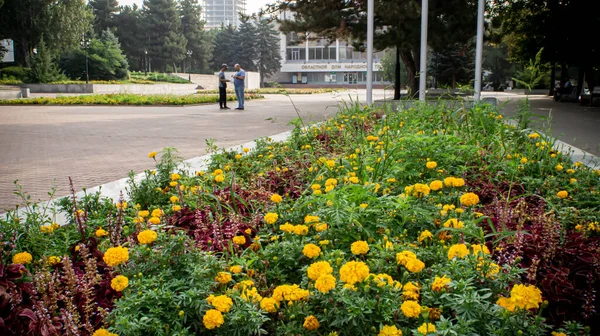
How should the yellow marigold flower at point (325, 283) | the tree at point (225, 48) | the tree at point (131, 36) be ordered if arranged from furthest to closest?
the tree at point (225, 48) → the tree at point (131, 36) → the yellow marigold flower at point (325, 283)

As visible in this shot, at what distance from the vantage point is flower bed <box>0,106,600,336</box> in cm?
169

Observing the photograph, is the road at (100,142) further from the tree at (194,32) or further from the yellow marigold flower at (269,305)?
the tree at (194,32)

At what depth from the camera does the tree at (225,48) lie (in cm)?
7606

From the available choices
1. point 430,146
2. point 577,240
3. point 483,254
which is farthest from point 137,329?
point 430,146

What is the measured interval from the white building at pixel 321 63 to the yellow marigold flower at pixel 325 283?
84.2m

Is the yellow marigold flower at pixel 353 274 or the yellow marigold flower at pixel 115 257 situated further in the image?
the yellow marigold flower at pixel 115 257

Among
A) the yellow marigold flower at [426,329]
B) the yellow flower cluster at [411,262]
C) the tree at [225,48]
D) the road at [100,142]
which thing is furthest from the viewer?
the tree at [225,48]

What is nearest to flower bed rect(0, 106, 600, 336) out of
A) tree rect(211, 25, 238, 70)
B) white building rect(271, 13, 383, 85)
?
tree rect(211, 25, 238, 70)

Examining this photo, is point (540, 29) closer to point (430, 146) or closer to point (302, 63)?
point (430, 146)

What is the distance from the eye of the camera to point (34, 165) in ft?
22.4

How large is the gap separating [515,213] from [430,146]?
1.06 m

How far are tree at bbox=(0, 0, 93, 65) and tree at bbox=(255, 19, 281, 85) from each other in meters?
31.7

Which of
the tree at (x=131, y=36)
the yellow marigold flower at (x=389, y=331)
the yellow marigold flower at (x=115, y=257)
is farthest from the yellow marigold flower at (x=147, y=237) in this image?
the tree at (x=131, y=36)

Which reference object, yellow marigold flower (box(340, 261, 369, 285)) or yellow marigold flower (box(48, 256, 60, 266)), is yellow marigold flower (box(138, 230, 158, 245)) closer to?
yellow marigold flower (box(48, 256, 60, 266))
